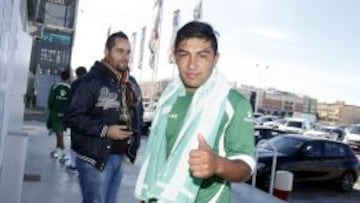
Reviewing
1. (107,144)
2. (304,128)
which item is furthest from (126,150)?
(304,128)

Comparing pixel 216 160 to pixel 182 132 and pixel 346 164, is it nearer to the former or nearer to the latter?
pixel 182 132

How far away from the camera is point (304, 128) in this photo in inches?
1698

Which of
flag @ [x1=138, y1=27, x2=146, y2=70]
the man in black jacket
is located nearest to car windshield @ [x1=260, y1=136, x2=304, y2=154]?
the man in black jacket

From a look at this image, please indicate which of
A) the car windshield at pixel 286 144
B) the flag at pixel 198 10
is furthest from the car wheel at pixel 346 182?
the flag at pixel 198 10

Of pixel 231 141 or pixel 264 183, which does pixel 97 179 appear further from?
pixel 264 183

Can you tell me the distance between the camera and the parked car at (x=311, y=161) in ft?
46.6

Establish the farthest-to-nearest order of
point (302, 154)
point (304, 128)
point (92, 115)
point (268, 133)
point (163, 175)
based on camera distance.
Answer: point (304, 128)
point (268, 133)
point (302, 154)
point (92, 115)
point (163, 175)

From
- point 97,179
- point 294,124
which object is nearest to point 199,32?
point 97,179

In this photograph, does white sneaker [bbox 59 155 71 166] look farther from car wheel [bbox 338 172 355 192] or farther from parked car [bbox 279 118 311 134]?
parked car [bbox 279 118 311 134]

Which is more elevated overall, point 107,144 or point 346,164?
point 107,144

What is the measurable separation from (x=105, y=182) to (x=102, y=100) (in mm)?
581

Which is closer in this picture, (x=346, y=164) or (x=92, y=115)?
(x=92, y=115)

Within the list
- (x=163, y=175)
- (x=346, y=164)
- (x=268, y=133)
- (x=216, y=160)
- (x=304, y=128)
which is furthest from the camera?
(x=304, y=128)

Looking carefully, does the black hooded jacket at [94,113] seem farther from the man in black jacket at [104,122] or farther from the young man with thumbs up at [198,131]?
the young man with thumbs up at [198,131]
